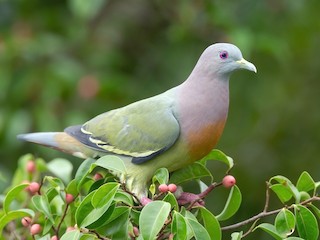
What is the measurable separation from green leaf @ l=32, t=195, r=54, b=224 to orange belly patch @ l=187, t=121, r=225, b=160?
1.72ft

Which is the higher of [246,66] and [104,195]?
[246,66]

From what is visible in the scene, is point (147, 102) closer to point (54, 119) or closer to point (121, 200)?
point (121, 200)

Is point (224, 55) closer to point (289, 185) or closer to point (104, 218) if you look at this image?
point (289, 185)

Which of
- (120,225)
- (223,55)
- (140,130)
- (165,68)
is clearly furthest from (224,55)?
(165,68)

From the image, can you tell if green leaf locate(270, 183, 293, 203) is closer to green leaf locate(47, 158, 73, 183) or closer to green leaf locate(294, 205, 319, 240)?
green leaf locate(294, 205, 319, 240)

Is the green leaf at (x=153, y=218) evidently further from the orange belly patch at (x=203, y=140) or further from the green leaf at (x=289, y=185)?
the orange belly patch at (x=203, y=140)

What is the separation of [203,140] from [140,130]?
24 centimetres

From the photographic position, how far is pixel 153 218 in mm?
2180

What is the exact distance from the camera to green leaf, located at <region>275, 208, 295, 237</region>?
228 centimetres

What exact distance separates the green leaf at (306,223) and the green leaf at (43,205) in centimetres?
70

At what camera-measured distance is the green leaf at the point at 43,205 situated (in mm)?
2422

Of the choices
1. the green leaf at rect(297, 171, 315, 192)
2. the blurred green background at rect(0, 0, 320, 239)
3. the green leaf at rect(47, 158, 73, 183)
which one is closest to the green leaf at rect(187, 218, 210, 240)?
the green leaf at rect(297, 171, 315, 192)

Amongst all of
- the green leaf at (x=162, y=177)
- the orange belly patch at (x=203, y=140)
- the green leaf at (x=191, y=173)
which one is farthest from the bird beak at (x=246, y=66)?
the green leaf at (x=162, y=177)

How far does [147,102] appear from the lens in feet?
9.29
